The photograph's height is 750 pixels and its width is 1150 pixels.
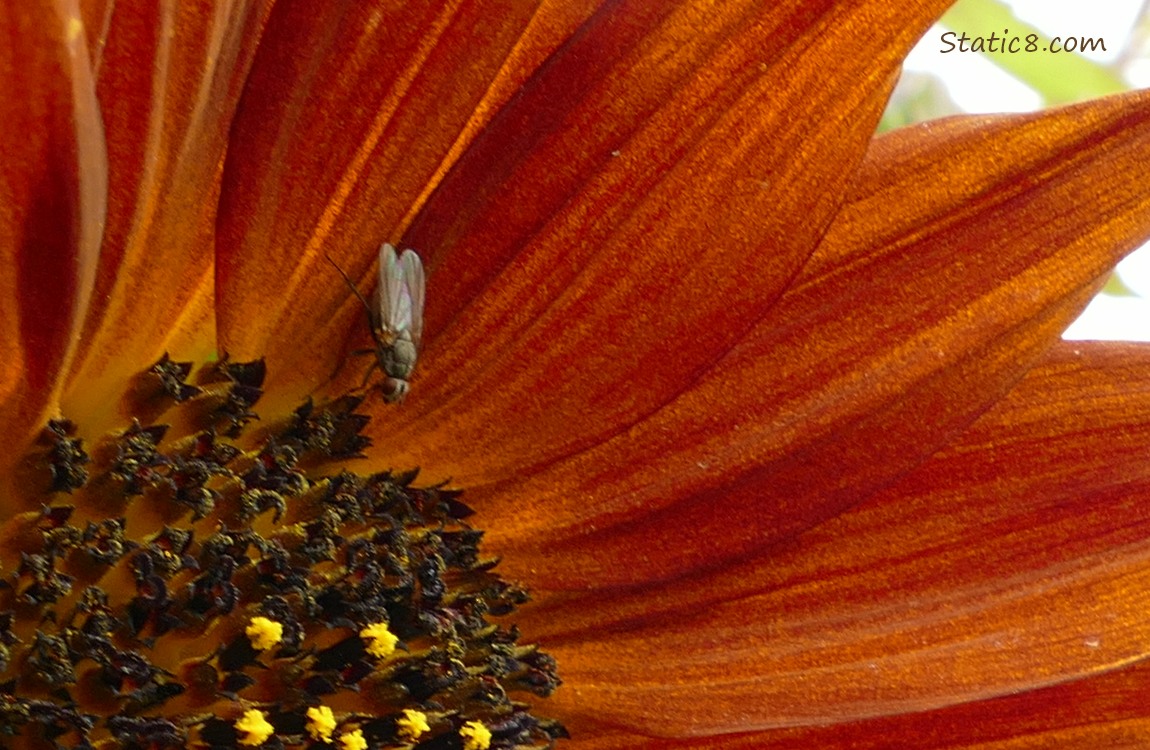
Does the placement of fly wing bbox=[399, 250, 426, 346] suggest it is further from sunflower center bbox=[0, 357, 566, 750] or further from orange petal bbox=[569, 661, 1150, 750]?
orange petal bbox=[569, 661, 1150, 750]

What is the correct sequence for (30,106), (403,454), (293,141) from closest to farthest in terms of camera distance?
(30,106) < (293,141) < (403,454)

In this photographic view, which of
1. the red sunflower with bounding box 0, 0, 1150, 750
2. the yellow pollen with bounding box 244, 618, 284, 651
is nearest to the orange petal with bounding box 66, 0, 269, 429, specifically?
the red sunflower with bounding box 0, 0, 1150, 750

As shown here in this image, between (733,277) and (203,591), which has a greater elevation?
(733,277)

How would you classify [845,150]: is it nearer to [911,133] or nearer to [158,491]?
[911,133]

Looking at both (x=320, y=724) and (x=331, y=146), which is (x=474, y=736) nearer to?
(x=320, y=724)

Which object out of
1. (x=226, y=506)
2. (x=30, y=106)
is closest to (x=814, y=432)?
(x=226, y=506)

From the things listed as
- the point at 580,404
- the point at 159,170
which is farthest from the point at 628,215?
the point at 159,170
